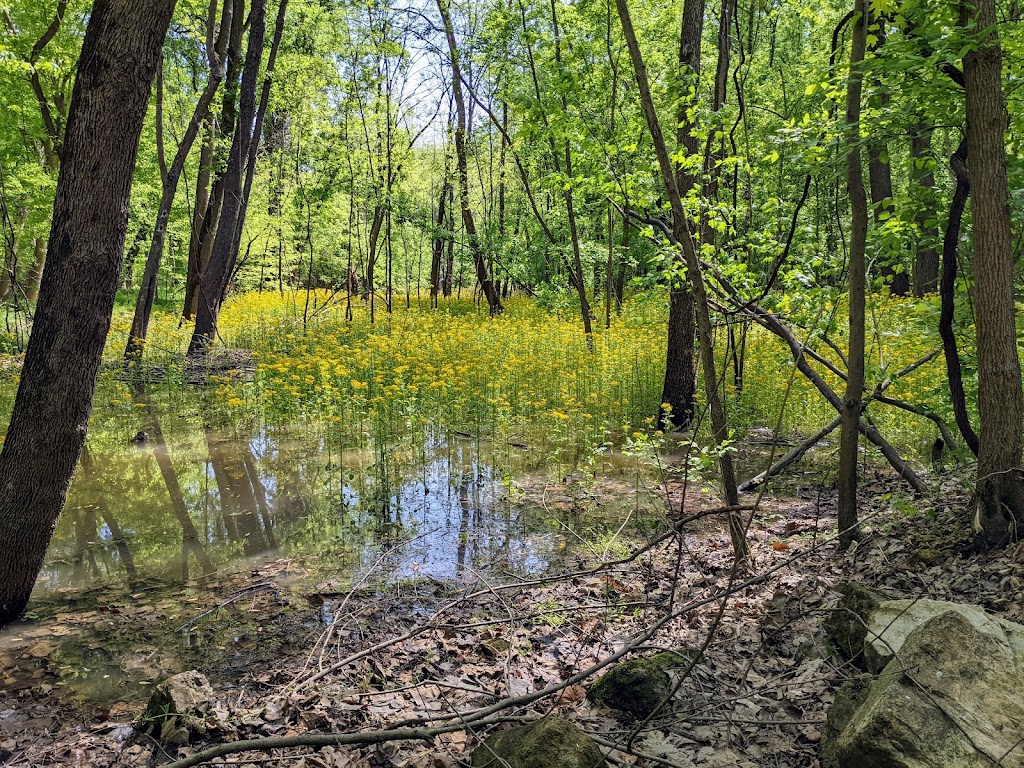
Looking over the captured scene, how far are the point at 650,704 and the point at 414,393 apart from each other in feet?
18.9

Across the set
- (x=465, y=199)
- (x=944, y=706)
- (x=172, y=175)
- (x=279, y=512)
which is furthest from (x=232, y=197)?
(x=944, y=706)

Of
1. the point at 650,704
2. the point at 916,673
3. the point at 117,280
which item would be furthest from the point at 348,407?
the point at 916,673

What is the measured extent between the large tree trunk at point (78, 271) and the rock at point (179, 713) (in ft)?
5.37

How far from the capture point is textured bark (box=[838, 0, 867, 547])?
11.3ft

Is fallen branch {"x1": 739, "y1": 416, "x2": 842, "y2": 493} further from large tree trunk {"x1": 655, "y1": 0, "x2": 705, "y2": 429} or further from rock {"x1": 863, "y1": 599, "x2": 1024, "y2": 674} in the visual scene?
large tree trunk {"x1": 655, "y1": 0, "x2": 705, "y2": 429}

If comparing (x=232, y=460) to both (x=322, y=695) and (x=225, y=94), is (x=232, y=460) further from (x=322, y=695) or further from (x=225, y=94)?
(x=225, y=94)

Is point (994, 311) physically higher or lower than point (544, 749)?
higher

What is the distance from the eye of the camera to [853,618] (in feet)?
9.16

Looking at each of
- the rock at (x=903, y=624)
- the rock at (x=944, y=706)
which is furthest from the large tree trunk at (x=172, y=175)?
the rock at (x=944, y=706)

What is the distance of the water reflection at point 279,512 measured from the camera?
15.7 ft

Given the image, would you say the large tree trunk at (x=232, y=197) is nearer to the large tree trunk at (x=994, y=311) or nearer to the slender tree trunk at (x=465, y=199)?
the slender tree trunk at (x=465, y=199)

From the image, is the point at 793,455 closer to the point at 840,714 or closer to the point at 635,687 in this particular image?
the point at 635,687

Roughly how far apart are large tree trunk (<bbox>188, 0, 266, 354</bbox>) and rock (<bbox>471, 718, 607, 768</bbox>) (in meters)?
11.8

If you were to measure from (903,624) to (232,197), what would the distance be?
42.6ft
